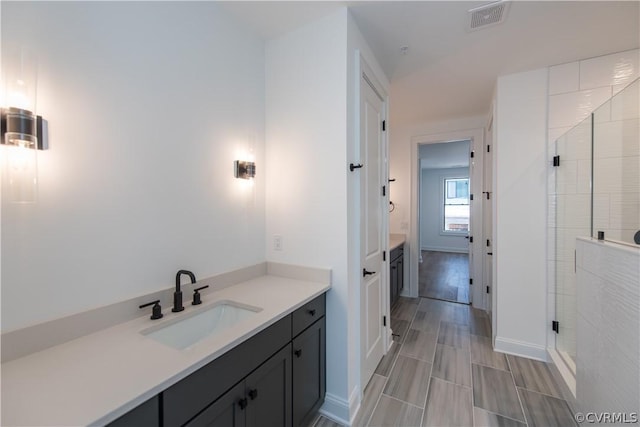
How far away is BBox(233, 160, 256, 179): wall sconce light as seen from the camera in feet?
5.72

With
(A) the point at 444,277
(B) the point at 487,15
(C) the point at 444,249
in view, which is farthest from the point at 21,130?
(C) the point at 444,249

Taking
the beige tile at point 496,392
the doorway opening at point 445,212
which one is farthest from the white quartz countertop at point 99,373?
the doorway opening at point 445,212

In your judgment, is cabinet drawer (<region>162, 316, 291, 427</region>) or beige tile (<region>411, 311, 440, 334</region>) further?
beige tile (<region>411, 311, 440, 334</region>)

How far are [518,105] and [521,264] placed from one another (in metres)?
1.52

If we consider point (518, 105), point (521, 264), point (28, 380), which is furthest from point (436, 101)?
point (28, 380)

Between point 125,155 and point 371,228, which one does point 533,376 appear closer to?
point 371,228

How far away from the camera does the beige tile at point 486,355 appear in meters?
2.29

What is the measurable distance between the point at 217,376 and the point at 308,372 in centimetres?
72

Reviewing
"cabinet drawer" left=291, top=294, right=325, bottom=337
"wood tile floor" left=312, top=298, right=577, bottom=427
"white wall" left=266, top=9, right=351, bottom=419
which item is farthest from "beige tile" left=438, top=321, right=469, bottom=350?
"cabinet drawer" left=291, top=294, right=325, bottom=337

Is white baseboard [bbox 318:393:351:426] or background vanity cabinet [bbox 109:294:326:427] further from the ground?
background vanity cabinet [bbox 109:294:326:427]

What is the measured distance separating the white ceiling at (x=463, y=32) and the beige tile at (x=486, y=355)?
2703 mm

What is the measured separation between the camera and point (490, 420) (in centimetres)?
168

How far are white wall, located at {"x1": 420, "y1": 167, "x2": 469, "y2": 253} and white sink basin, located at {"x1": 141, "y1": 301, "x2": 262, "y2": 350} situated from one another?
8.02 meters

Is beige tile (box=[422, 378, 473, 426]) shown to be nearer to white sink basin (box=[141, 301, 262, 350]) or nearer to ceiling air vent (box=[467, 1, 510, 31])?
white sink basin (box=[141, 301, 262, 350])
